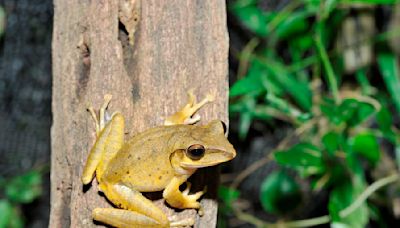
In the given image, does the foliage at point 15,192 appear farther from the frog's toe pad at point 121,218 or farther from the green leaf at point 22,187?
the frog's toe pad at point 121,218

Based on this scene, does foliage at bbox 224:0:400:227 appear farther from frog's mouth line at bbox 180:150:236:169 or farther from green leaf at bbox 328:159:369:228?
frog's mouth line at bbox 180:150:236:169

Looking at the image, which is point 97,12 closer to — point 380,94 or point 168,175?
point 168,175

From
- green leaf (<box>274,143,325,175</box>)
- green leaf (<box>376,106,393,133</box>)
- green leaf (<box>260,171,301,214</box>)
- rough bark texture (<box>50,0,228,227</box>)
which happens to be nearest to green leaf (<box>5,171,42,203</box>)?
rough bark texture (<box>50,0,228,227</box>)

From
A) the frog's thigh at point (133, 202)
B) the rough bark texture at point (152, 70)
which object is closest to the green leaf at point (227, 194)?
the rough bark texture at point (152, 70)

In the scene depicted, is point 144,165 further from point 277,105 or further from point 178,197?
point 277,105

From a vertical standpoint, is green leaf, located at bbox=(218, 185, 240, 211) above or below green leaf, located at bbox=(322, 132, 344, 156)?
below

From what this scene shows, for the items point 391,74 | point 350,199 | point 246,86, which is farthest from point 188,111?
point 391,74
